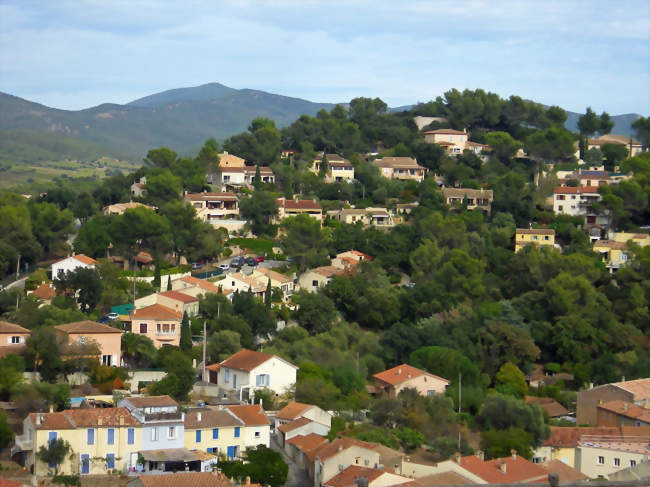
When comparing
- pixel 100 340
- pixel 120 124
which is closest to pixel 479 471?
pixel 100 340

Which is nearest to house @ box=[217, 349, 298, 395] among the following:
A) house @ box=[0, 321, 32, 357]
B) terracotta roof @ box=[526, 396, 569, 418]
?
house @ box=[0, 321, 32, 357]

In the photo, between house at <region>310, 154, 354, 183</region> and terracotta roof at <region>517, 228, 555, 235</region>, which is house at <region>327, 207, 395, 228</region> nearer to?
house at <region>310, 154, 354, 183</region>

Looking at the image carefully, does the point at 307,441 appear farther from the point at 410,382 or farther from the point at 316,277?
the point at 316,277

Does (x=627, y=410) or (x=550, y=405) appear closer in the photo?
(x=627, y=410)

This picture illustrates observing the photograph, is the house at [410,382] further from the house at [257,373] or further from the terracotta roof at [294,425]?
the terracotta roof at [294,425]

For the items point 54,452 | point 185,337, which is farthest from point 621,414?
point 54,452

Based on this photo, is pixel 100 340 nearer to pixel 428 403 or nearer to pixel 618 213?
pixel 428 403

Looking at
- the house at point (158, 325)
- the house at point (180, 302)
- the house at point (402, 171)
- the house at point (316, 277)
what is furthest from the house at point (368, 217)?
the house at point (158, 325)
